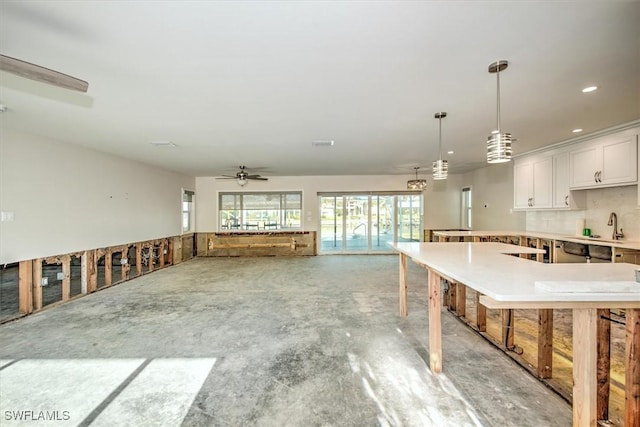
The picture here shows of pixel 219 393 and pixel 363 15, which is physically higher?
pixel 363 15

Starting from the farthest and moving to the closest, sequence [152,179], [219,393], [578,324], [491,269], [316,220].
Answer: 1. [316,220]
2. [152,179]
3. [219,393]
4. [491,269]
5. [578,324]

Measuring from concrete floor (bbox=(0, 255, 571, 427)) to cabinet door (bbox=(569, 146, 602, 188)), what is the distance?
3.30m

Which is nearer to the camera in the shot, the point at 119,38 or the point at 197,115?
the point at 119,38

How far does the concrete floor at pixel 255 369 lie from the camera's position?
1.96m

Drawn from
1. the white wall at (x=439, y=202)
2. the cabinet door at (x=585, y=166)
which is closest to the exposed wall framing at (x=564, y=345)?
the cabinet door at (x=585, y=166)

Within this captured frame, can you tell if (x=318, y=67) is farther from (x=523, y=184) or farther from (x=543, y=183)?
(x=523, y=184)

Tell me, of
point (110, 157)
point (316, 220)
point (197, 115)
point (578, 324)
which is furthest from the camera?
point (316, 220)

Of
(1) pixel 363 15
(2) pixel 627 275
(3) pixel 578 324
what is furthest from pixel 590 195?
(1) pixel 363 15

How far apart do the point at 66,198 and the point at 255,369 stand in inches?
178

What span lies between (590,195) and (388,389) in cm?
509

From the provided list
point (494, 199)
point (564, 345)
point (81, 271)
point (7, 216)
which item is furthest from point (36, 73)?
point (494, 199)

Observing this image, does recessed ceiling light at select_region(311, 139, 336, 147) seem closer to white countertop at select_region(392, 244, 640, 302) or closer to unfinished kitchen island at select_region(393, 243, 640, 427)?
white countertop at select_region(392, 244, 640, 302)

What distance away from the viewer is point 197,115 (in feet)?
11.0

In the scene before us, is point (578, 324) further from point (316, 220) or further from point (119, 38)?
point (316, 220)
